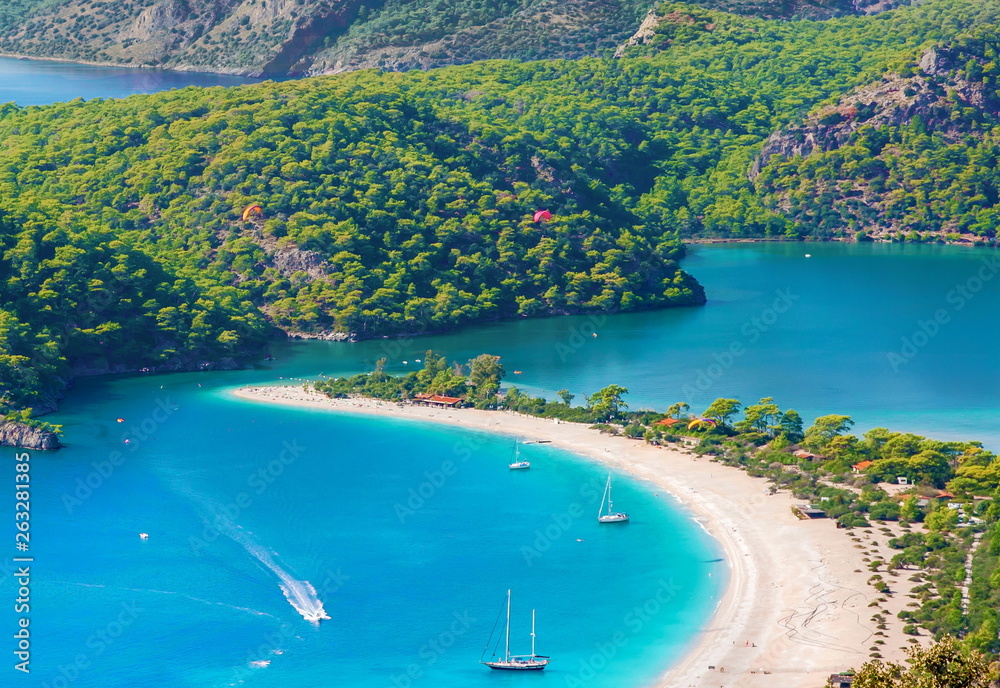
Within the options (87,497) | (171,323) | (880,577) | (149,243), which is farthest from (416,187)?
(880,577)

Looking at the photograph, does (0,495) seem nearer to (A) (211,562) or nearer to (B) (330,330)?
(A) (211,562)

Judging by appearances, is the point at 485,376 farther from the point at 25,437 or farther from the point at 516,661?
the point at 516,661

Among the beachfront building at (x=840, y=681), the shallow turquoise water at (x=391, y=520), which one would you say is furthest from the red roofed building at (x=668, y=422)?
the beachfront building at (x=840, y=681)

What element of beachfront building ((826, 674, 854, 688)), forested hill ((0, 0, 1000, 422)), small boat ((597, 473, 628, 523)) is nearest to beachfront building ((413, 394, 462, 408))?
forested hill ((0, 0, 1000, 422))

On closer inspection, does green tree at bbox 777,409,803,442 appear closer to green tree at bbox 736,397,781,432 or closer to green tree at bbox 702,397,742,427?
green tree at bbox 736,397,781,432

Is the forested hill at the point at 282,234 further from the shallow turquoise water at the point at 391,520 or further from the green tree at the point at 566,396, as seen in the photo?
the green tree at the point at 566,396
